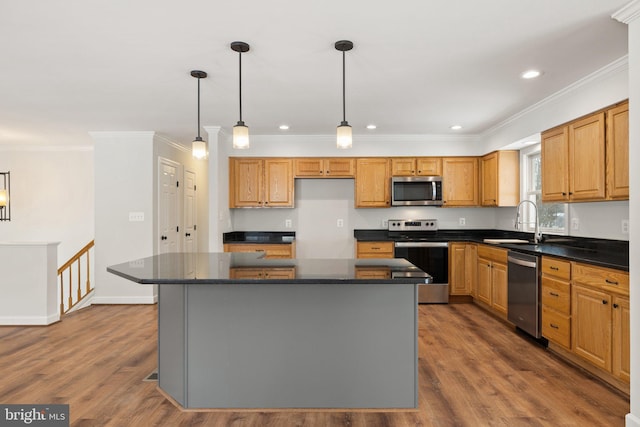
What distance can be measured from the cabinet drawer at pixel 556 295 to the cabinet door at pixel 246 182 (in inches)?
145

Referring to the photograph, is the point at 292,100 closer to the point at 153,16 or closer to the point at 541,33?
the point at 153,16

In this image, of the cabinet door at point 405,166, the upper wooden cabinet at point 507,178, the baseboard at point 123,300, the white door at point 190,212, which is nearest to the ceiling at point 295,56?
the upper wooden cabinet at point 507,178

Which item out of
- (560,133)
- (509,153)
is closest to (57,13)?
(560,133)

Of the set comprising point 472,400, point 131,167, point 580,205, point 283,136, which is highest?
point 283,136

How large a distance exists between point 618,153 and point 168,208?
5.43 metres

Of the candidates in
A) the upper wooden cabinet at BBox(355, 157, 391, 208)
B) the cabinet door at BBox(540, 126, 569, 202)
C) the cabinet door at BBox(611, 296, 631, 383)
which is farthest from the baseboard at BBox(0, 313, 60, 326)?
the cabinet door at BBox(540, 126, 569, 202)

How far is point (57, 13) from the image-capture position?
225 cm

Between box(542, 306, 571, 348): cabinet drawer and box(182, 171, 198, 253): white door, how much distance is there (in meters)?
5.26

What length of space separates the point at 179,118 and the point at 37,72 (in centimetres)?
161

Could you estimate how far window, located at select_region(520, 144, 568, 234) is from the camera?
4.49 metres

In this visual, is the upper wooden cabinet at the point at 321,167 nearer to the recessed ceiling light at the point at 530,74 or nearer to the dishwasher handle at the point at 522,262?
the dishwasher handle at the point at 522,262

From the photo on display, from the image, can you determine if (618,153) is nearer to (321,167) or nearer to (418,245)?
(418,245)

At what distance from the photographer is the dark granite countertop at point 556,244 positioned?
9.81ft

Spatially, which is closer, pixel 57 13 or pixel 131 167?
pixel 57 13
